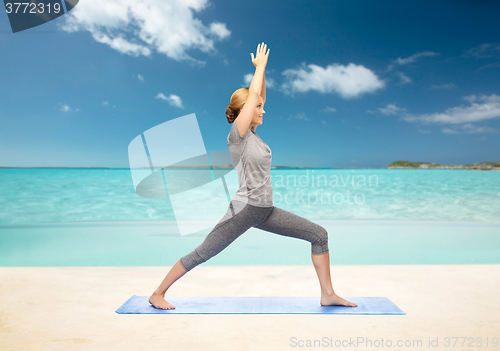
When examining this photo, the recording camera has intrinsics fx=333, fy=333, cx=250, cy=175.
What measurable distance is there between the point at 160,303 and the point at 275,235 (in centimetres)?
397

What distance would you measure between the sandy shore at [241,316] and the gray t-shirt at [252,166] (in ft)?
2.10

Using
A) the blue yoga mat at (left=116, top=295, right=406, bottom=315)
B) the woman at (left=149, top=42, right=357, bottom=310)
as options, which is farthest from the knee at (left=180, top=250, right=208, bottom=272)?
the blue yoga mat at (left=116, top=295, right=406, bottom=315)

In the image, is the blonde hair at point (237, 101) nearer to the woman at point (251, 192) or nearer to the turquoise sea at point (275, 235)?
the woman at point (251, 192)

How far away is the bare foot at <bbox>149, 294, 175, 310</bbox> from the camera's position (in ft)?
6.13

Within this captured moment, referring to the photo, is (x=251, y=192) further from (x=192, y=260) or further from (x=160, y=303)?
(x=160, y=303)

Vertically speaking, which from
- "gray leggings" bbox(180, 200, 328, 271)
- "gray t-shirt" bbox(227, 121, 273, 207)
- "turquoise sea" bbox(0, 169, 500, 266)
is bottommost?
"turquoise sea" bbox(0, 169, 500, 266)

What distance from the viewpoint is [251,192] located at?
1678mm

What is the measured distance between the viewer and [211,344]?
1473 mm

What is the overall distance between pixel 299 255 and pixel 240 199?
117 inches

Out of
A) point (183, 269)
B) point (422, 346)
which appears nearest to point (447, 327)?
point (422, 346)

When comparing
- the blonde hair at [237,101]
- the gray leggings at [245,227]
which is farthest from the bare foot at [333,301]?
the blonde hair at [237,101]
